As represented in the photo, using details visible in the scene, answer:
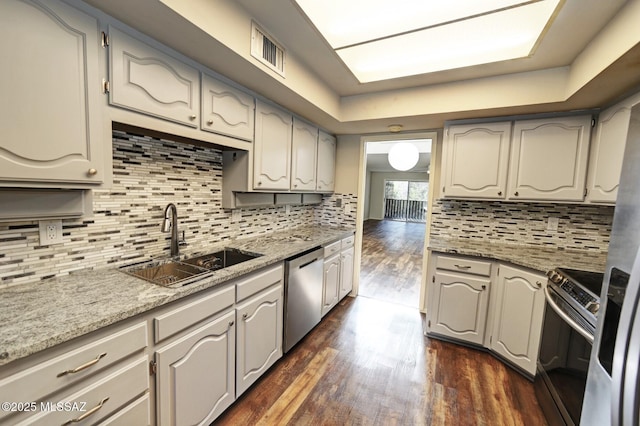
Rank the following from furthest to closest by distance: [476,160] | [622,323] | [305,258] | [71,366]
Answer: [476,160] < [305,258] < [71,366] < [622,323]

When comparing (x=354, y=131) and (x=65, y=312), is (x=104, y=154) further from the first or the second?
(x=354, y=131)

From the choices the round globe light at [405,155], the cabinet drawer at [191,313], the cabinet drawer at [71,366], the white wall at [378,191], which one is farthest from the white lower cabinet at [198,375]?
the white wall at [378,191]

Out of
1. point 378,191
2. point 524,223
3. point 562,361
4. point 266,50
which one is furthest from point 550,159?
point 378,191

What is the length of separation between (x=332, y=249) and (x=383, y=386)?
1.26 m

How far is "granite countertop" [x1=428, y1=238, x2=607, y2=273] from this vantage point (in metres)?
1.99

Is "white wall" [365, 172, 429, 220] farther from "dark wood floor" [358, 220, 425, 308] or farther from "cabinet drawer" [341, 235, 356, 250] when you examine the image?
"cabinet drawer" [341, 235, 356, 250]

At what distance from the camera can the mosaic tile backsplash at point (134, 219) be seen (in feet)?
3.96

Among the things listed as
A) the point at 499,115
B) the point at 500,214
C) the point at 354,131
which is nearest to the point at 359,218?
the point at 354,131

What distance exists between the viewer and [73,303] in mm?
1046

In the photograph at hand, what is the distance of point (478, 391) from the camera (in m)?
1.92

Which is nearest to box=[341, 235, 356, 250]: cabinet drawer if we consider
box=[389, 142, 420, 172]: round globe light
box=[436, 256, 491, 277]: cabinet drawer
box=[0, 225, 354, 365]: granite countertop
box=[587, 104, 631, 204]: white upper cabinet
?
box=[436, 256, 491, 277]: cabinet drawer

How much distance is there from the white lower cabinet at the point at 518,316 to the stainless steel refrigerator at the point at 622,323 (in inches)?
49.4

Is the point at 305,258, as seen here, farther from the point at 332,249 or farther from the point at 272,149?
the point at 272,149

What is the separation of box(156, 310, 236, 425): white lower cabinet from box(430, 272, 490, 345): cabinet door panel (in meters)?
1.87
